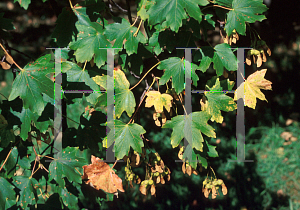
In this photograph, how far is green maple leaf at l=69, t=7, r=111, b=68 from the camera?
1027mm

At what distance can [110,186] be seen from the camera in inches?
43.7

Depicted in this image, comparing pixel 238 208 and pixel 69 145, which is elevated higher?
pixel 69 145

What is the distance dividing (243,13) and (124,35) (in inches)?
17.5

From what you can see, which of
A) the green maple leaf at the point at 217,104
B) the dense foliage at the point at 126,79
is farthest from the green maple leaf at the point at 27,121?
the green maple leaf at the point at 217,104

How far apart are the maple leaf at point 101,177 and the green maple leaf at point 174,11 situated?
62 cm

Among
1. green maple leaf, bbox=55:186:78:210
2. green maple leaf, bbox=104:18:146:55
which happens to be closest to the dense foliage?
green maple leaf, bbox=104:18:146:55

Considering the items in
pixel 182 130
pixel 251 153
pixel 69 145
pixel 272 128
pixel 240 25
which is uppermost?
pixel 240 25

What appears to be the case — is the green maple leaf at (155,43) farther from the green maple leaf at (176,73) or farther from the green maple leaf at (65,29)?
the green maple leaf at (65,29)

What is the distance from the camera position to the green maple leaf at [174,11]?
0.89 m

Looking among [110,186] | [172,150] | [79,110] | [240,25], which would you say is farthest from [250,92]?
[79,110]

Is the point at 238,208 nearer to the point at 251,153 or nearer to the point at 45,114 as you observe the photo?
the point at 251,153

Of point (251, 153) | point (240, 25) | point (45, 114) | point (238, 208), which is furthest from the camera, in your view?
point (251, 153)

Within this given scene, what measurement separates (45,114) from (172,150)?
1414 millimetres

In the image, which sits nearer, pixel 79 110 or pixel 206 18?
pixel 206 18
